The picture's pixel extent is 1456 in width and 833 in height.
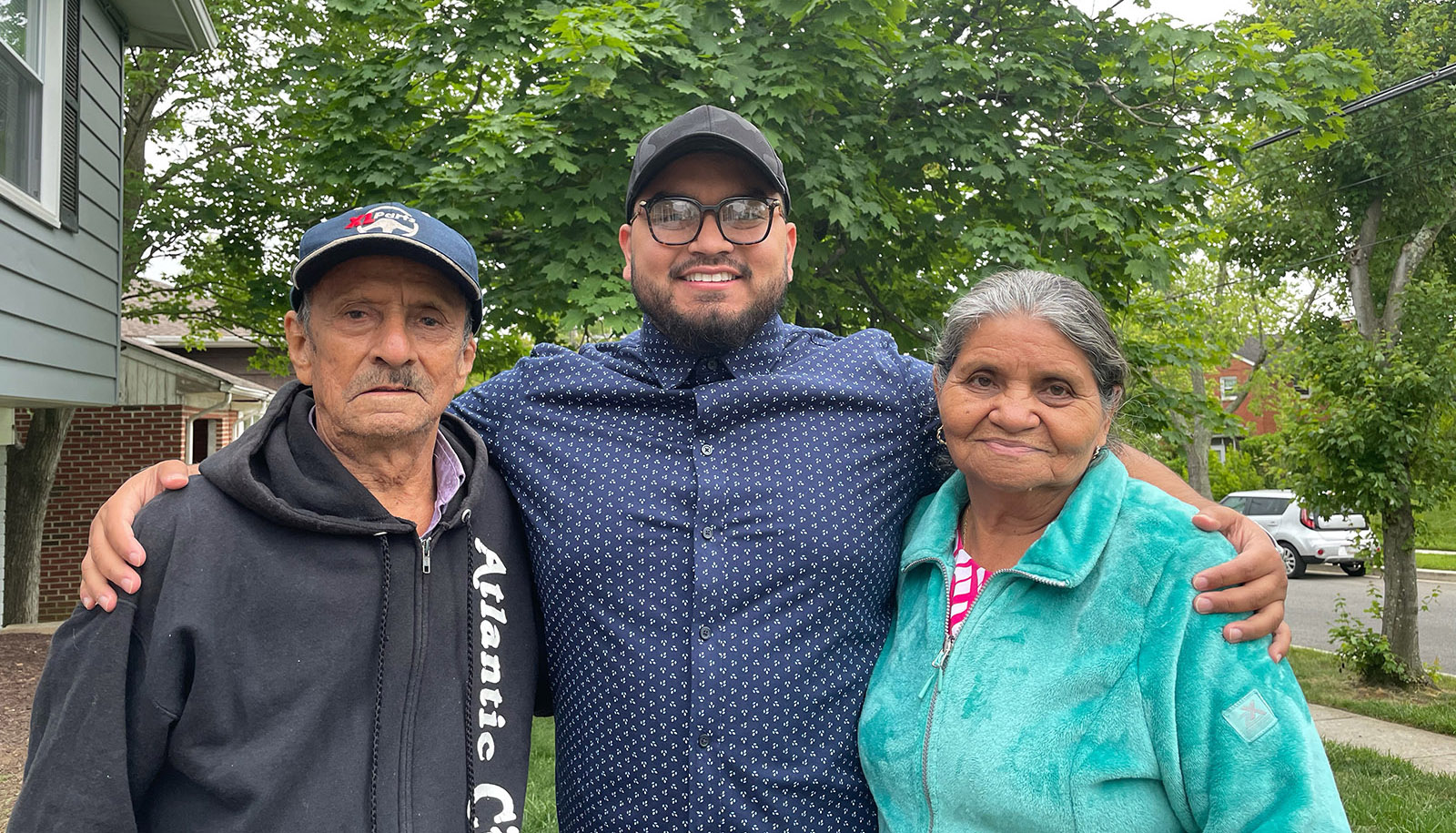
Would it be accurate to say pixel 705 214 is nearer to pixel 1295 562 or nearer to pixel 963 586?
pixel 963 586

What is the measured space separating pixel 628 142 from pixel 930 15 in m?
2.33

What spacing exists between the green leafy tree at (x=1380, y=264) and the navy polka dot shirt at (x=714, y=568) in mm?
5510

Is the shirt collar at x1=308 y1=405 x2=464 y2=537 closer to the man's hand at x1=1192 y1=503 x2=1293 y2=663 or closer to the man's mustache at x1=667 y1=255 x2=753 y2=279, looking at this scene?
the man's mustache at x1=667 y1=255 x2=753 y2=279

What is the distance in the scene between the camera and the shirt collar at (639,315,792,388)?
242 centimetres

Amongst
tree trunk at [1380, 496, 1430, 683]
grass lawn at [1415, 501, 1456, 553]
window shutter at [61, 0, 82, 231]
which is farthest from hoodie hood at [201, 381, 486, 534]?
grass lawn at [1415, 501, 1456, 553]

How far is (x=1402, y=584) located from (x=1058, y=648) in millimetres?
9593

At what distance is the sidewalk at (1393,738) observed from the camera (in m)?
6.83

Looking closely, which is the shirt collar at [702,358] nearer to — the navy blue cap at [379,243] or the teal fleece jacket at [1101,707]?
the navy blue cap at [379,243]

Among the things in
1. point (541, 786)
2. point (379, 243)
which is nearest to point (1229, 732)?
point (379, 243)

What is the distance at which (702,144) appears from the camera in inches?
92.6

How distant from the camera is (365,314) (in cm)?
197

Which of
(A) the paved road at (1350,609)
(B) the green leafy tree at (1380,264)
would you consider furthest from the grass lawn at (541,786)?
(A) the paved road at (1350,609)

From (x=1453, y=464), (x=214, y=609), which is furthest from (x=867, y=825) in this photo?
(x=1453, y=464)

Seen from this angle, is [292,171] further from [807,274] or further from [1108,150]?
[1108,150]
